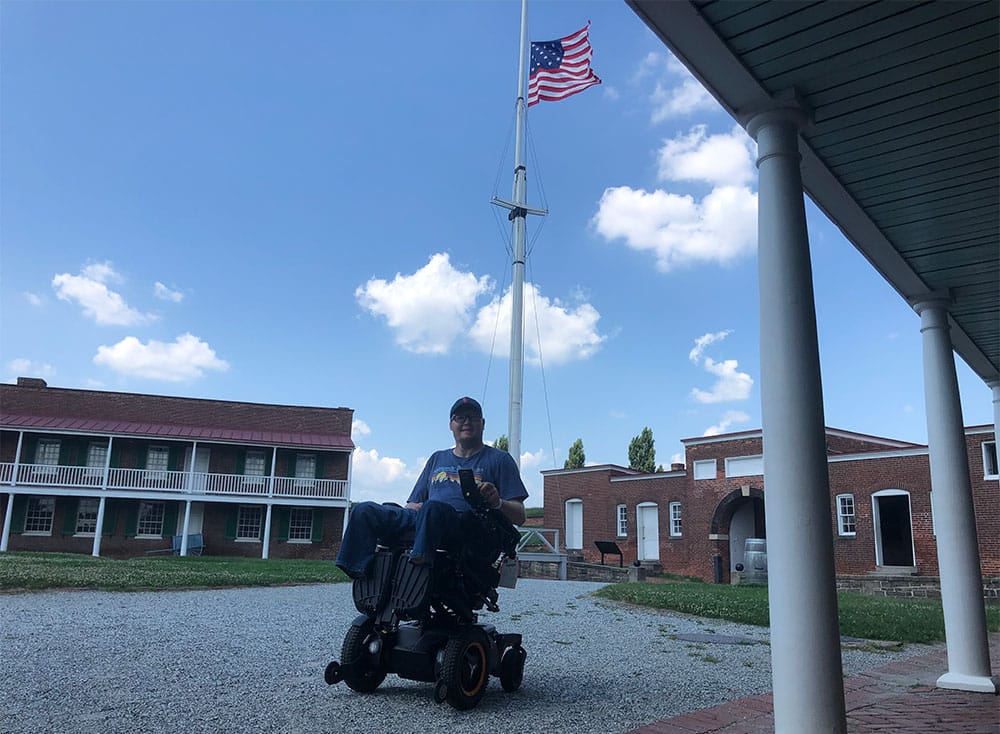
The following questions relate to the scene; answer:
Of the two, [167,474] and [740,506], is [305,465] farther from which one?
[740,506]

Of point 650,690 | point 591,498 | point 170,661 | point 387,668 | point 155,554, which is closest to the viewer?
point 387,668

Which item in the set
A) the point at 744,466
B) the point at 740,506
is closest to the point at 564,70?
the point at 744,466

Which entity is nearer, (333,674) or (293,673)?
(333,674)

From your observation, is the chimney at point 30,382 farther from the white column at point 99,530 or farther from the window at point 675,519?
the window at point 675,519

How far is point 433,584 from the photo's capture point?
3.62m

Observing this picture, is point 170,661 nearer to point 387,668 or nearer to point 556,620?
point 387,668

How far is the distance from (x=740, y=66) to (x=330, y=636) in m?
5.53

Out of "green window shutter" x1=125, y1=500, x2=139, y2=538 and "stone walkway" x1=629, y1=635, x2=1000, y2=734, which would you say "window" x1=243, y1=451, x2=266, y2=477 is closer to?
"green window shutter" x1=125, y1=500, x2=139, y2=538

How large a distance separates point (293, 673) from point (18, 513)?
24900 mm

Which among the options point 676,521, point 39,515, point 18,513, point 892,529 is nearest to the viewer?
point 892,529

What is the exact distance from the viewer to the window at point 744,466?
22.7m

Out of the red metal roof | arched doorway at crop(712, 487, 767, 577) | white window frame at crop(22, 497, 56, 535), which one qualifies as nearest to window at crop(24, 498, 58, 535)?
white window frame at crop(22, 497, 56, 535)

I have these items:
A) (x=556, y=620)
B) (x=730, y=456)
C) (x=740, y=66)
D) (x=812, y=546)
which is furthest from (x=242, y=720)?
(x=730, y=456)

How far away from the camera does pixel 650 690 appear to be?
14.5 ft
